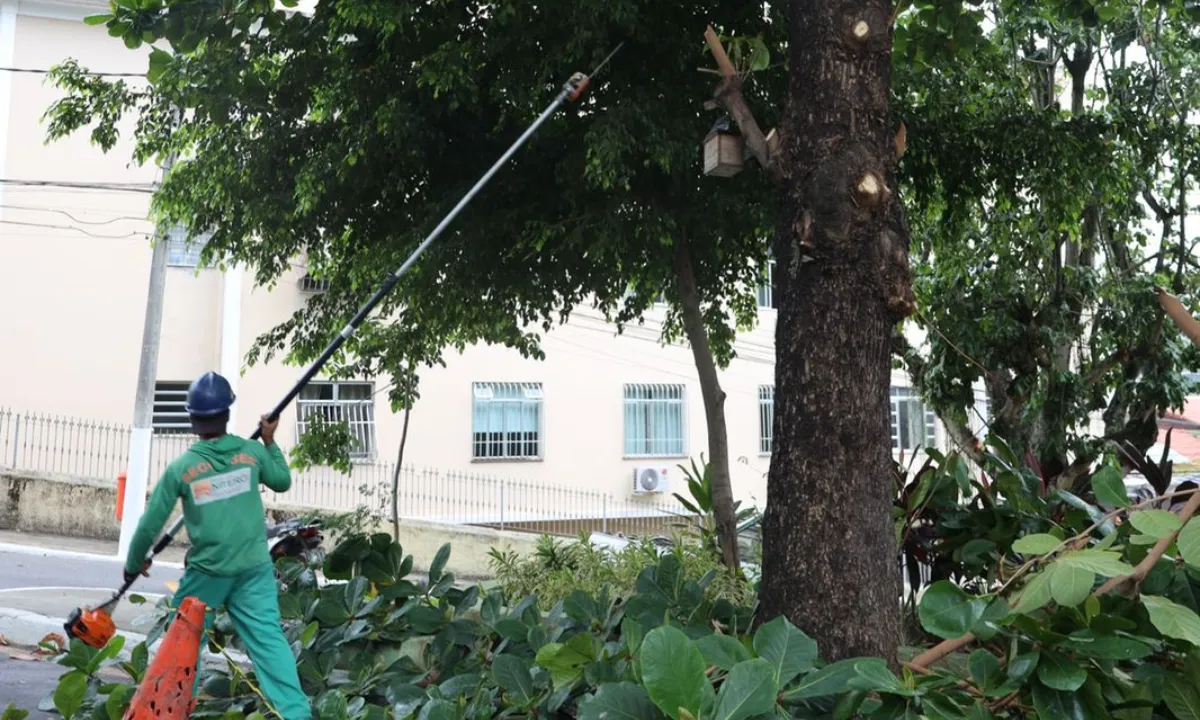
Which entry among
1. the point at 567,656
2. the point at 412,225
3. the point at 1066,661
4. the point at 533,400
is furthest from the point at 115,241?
the point at 1066,661

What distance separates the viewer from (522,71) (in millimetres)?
6262

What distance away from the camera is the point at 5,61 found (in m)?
16.3

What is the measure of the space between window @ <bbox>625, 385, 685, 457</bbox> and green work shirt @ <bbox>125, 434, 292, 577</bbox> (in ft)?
49.2

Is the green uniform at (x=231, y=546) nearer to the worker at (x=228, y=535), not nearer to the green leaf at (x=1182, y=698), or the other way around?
the worker at (x=228, y=535)

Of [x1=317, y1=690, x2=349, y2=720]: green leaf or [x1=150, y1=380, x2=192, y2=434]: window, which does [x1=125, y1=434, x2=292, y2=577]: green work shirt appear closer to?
[x1=317, y1=690, x2=349, y2=720]: green leaf

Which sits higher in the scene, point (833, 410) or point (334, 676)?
point (833, 410)

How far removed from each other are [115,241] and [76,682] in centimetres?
1395

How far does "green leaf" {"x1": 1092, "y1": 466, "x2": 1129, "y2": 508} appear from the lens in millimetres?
3317

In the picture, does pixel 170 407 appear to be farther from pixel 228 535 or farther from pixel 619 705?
pixel 619 705

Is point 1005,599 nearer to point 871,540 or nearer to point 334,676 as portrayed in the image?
point 871,540

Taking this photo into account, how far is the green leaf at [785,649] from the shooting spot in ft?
9.91

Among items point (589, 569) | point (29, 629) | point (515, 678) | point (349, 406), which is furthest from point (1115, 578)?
point (349, 406)

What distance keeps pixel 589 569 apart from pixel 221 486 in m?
2.74

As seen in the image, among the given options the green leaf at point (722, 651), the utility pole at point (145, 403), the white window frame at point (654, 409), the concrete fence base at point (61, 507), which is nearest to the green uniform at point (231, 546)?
the green leaf at point (722, 651)
